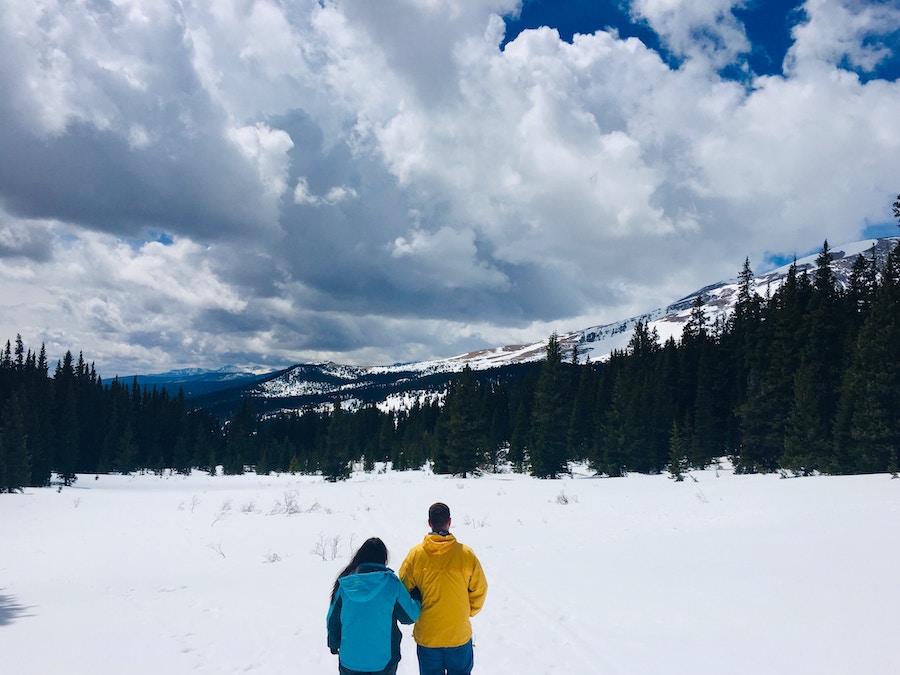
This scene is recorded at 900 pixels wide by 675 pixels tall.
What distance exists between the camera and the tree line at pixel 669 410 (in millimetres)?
24391

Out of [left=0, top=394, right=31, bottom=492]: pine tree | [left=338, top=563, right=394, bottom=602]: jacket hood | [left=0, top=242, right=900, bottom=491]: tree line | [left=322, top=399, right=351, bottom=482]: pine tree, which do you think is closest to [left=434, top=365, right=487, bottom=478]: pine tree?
[left=0, top=242, right=900, bottom=491]: tree line

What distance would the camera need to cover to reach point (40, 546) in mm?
15086

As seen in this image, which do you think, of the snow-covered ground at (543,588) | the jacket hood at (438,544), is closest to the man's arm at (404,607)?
the jacket hood at (438,544)

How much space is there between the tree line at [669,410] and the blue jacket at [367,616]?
85.6ft

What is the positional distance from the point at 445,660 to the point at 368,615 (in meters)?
1.01

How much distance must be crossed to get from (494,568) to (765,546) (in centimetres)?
608

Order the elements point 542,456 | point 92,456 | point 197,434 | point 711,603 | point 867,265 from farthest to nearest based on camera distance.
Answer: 1. point 197,434
2. point 92,456
3. point 867,265
4. point 542,456
5. point 711,603

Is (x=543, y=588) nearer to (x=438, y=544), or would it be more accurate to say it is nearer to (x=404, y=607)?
(x=438, y=544)

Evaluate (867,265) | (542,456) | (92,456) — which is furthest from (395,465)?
(867,265)

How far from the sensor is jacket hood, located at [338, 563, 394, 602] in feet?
12.9

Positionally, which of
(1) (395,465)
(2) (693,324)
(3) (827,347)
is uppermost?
(2) (693,324)

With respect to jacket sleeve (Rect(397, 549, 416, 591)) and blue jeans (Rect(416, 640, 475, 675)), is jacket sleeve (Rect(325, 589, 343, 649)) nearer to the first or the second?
jacket sleeve (Rect(397, 549, 416, 591))

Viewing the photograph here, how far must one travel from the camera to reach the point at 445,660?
4.38 meters

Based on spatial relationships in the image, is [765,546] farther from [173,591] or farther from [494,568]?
[173,591]
